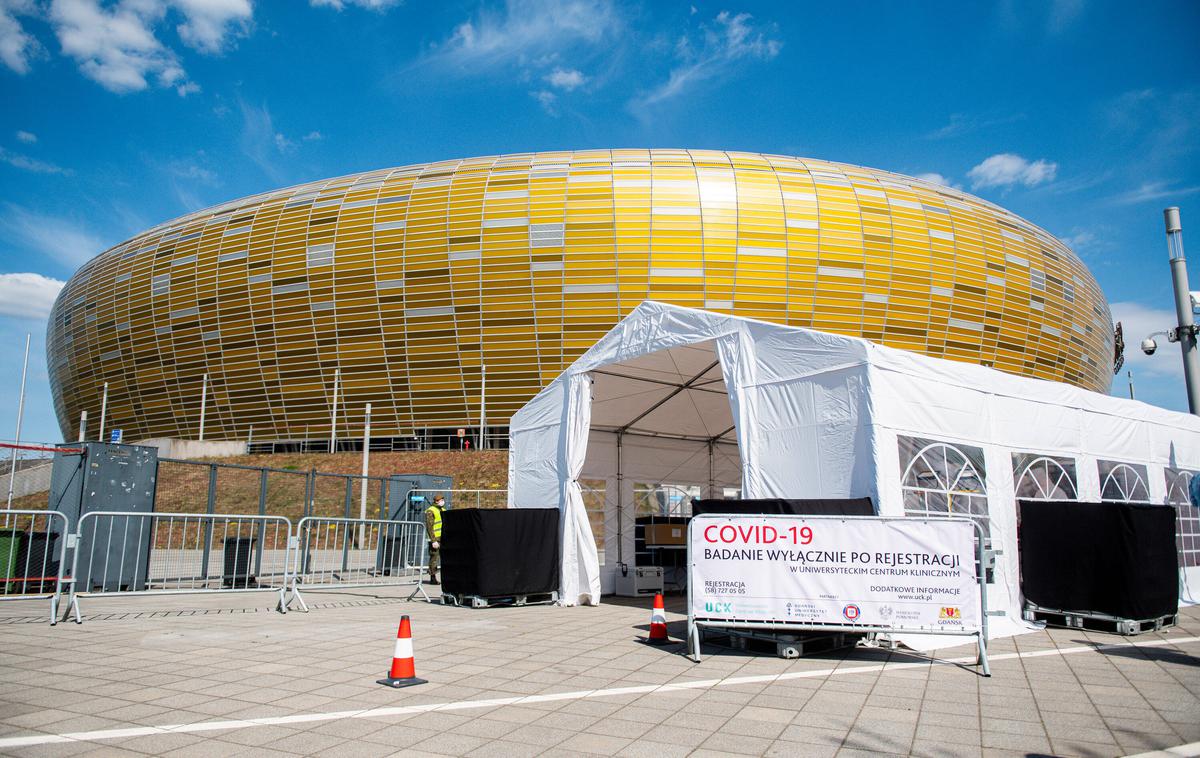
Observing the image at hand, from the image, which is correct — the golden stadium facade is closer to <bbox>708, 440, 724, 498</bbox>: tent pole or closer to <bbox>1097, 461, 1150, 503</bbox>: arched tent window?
<bbox>708, 440, 724, 498</bbox>: tent pole

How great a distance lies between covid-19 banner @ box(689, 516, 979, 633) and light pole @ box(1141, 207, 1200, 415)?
13.0m

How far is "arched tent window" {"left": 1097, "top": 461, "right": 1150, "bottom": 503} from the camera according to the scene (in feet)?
42.0

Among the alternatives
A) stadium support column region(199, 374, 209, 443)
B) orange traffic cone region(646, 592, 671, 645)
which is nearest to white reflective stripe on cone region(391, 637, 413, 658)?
orange traffic cone region(646, 592, 671, 645)

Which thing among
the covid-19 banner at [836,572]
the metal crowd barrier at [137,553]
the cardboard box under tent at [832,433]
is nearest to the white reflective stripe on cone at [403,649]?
the covid-19 banner at [836,572]

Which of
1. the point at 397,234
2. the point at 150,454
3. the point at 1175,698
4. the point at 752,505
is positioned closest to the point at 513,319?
the point at 397,234

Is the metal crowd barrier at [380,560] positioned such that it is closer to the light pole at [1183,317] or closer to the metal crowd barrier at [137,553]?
the metal crowd barrier at [137,553]

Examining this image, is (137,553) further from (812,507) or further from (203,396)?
(203,396)

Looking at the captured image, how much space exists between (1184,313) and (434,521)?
16.5 meters

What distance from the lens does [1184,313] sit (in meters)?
16.2

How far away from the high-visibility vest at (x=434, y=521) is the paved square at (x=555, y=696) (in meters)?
4.77

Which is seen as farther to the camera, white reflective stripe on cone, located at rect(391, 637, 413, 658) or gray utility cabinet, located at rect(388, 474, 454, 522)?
gray utility cabinet, located at rect(388, 474, 454, 522)

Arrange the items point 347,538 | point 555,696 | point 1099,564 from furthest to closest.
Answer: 1. point 347,538
2. point 1099,564
3. point 555,696

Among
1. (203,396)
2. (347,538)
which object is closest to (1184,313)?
(347,538)

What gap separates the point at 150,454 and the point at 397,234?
100 feet
